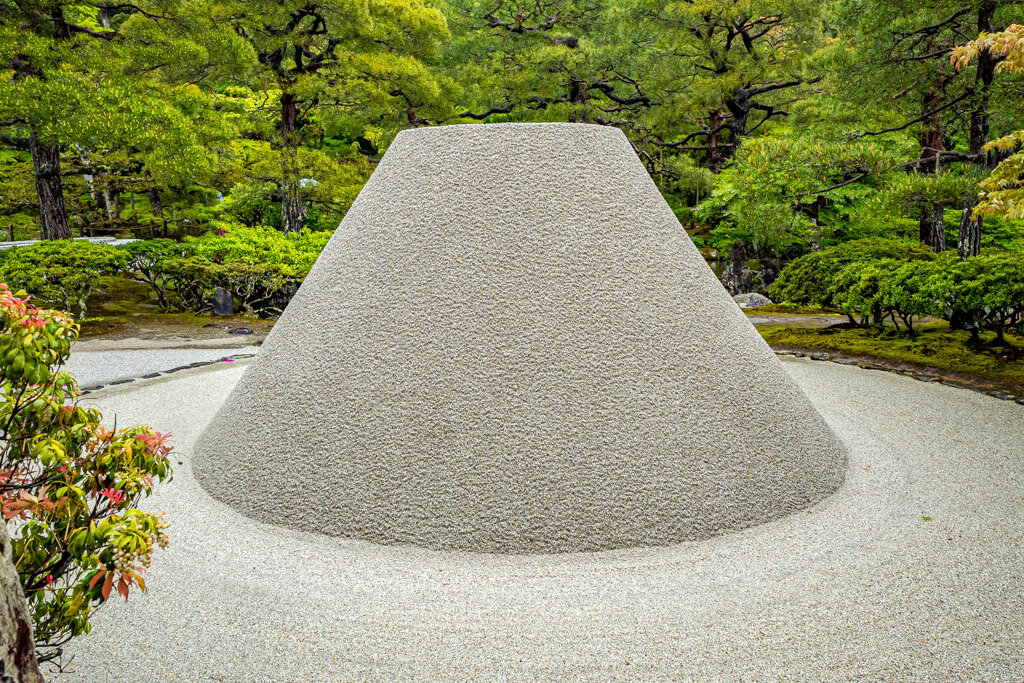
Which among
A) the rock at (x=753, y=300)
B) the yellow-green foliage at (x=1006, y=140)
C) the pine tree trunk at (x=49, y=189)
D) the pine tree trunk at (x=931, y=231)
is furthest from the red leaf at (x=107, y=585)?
the pine tree trunk at (x=931, y=231)

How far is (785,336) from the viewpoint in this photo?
10.8m

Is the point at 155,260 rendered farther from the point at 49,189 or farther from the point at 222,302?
the point at 49,189

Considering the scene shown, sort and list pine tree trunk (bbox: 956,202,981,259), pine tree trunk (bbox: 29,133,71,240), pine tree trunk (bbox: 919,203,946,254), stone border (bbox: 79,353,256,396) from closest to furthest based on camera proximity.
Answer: stone border (bbox: 79,353,256,396), pine tree trunk (bbox: 956,202,981,259), pine tree trunk (bbox: 29,133,71,240), pine tree trunk (bbox: 919,203,946,254)

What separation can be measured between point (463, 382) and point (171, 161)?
32.2 ft

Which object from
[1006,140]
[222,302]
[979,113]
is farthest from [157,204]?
[1006,140]

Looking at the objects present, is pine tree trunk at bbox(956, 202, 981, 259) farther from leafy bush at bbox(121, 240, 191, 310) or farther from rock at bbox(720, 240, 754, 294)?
leafy bush at bbox(121, 240, 191, 310)

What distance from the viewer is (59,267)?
36.8 feet

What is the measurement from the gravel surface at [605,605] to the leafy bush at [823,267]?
7.08 metres

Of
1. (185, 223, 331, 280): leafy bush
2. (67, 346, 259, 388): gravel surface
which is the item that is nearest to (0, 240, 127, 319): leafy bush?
(67, 346, 259, 388): gravel surface

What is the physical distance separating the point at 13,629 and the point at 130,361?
337 inches

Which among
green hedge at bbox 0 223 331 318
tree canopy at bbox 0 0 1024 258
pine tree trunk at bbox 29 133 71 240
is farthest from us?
pine tree trunk at bbox 29 133 71 240

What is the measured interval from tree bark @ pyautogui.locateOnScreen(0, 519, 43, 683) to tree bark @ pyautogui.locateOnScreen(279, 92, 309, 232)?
1371 cm

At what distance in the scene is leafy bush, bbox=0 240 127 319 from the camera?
432 inches

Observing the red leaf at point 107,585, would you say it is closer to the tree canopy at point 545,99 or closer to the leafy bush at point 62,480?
the leafy bush at point 62,480
